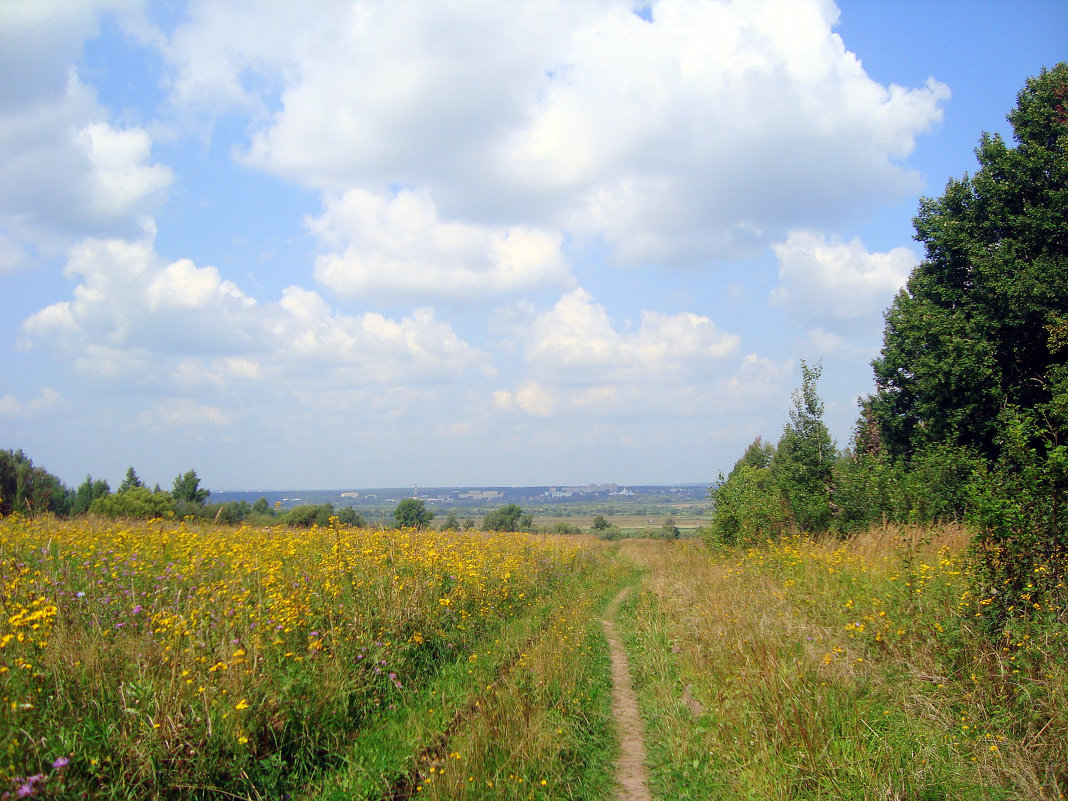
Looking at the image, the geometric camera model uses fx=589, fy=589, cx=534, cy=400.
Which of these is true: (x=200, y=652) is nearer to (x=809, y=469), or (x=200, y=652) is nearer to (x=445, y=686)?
(x=445, y=686)

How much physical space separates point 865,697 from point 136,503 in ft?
66.2

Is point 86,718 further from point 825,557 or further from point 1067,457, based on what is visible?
point 825,557

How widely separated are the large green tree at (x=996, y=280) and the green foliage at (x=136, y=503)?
1032 inches

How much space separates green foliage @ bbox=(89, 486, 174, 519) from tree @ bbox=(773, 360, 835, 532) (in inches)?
753

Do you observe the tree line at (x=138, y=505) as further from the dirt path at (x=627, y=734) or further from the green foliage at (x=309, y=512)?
the dirt path at (x=627, y=734)

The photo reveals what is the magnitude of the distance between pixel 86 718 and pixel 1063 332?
21502 millimetres

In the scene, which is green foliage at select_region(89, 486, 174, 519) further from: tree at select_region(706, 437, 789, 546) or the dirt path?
tree at select_region(706, 437, 789, 546)

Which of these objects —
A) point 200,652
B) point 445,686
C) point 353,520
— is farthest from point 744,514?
point 200,652

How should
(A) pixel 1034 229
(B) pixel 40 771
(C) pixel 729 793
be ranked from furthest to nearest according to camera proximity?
(A) pixel 1034 229, (C) pixel 729 793, (B) pixel 40 771

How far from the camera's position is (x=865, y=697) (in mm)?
5777

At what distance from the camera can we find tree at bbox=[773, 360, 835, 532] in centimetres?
1838

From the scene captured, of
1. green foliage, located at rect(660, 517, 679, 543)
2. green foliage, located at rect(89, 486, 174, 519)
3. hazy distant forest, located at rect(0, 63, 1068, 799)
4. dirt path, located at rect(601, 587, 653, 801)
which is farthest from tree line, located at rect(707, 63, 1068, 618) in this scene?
green foliage, located at rect(660, 517, 679, 543)

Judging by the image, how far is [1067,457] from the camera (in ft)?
20.7

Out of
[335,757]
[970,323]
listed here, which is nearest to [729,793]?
[335,757]
